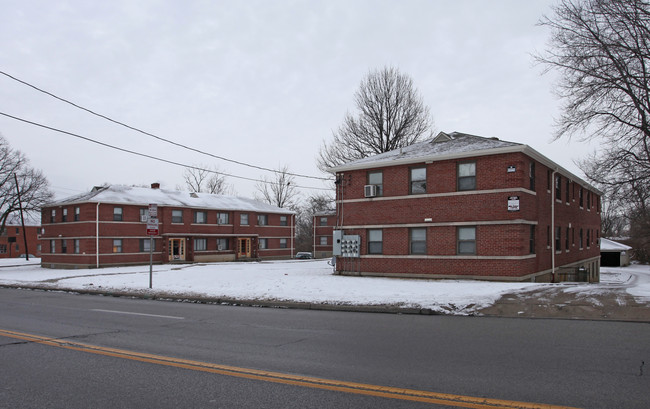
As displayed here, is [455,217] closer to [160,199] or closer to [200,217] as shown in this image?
[200,217]

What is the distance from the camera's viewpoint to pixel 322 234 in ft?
216

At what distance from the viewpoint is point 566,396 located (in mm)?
5086

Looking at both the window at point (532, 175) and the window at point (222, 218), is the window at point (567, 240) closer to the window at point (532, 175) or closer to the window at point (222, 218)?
the window at point (532, 175)

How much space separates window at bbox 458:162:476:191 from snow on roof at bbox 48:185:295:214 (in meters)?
27.6

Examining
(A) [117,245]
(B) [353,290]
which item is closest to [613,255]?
(B) [353,290]

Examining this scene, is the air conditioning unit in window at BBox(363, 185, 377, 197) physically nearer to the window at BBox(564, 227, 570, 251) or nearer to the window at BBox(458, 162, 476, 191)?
the window at BBox(458, 162, 476, 191)

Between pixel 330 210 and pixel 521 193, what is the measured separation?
46.2 metres

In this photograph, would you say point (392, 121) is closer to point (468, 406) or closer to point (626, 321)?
point (626, 321)

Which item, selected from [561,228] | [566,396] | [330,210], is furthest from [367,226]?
[330,210]

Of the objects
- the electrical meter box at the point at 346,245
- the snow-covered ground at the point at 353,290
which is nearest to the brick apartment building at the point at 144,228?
the snow-covered ground at the point at 353,290

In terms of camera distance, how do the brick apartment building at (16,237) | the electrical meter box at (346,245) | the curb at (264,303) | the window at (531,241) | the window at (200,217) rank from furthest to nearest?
the brick apartment building at (16,237), the window at (200,217), the electrical meter box at (346,245), the window at (531,241), the curb at (264,303)

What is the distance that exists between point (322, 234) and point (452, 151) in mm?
46308

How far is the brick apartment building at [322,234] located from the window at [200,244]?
23.2 m

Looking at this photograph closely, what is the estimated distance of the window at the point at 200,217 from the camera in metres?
43.2
